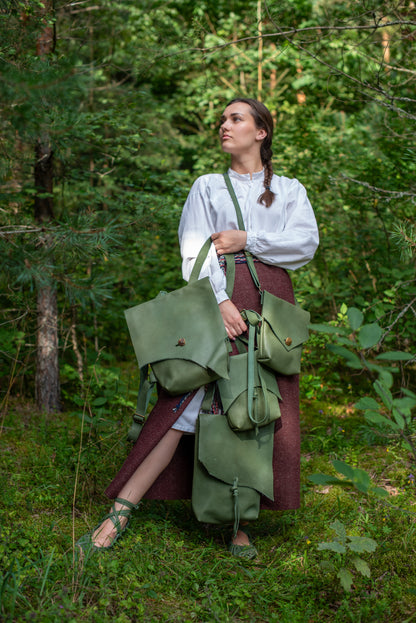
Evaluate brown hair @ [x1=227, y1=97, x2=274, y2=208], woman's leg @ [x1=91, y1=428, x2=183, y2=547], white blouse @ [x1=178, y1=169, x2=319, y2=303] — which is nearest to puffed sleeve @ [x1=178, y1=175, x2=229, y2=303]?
white blouse @ [x1=178, y1=169, x2=319, y2=303]

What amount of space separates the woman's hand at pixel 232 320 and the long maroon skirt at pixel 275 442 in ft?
0.23

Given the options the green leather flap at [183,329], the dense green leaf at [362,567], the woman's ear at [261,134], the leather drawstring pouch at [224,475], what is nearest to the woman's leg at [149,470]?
the leather drawstring pouch at [224,475]

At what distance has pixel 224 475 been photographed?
216 centimetres

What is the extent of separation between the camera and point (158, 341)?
2.15m

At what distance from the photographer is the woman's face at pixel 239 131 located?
2449mm

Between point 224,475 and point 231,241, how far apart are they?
0.95 meters

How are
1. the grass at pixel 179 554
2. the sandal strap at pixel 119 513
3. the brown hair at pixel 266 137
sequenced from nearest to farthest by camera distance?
1. the grass at pixel 179 554
2. the sandal strap at pixel 119 513
3. the brown hair at pixel 266 137

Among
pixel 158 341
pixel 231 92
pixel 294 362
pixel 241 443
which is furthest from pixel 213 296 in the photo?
pixel 231 92

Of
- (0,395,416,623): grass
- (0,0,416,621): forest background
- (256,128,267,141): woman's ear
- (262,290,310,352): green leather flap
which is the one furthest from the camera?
(0,0,416,621): forest background

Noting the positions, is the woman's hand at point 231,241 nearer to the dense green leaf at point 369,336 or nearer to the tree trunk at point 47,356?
the dense green leaf at point 369,336

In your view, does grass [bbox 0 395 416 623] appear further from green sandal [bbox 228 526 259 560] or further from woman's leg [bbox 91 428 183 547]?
woman's leg [bbox 91 428 183 547]

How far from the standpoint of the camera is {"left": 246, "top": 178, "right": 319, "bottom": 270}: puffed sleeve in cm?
229

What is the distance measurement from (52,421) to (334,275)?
2.59 metres

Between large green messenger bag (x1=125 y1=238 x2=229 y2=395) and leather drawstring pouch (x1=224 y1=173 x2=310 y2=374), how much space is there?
17 centimetres
